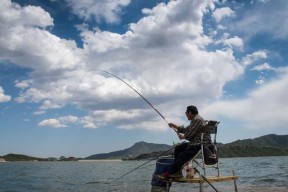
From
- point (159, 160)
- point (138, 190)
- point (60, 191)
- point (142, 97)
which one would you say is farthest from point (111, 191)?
point (159, 160)

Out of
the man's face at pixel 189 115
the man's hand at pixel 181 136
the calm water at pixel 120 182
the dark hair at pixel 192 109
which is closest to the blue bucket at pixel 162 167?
the man's hand at pixel 181 136

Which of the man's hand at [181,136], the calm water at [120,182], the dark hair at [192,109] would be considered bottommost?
the calm water at [120,182]

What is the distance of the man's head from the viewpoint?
10016 mm

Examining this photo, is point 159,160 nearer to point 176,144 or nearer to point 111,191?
point 176,144

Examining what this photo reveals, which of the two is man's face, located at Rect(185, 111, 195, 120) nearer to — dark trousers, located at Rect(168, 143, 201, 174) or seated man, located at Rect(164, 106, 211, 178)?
seated man, located at Rect(164, 106, 211, 178)

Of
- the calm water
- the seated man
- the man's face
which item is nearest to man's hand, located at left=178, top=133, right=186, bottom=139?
the seated man

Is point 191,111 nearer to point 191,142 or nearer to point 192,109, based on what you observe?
point 192,109

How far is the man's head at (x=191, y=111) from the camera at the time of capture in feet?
32.9

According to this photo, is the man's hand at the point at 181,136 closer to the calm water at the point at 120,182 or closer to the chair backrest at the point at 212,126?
the chair backrest at the point at 212,126

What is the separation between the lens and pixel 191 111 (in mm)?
10039

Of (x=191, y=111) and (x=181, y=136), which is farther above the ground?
(x=191, y=111)

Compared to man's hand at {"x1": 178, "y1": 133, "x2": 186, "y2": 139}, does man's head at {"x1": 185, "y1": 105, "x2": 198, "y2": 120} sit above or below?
above

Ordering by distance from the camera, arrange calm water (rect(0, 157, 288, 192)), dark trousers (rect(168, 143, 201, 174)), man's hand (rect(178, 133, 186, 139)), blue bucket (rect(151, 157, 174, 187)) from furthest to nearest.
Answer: calm water (rect(0, 157, 288, 192)) < blue bucket (rect(151, 157, 174, 187)) < man's hand (rect(178, 133, 186, 139)) < dark trousers (rect(168, 143, 201, 174))

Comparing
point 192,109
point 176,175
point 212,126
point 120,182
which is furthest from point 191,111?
point 120,182
